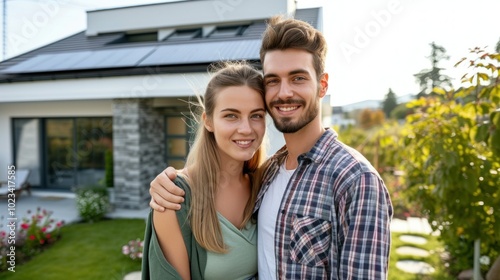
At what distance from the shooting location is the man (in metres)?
1.33

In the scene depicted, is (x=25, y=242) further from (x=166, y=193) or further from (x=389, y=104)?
(x=389, y=104)

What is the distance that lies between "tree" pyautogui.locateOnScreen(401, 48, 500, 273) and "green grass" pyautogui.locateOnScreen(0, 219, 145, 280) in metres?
3.94

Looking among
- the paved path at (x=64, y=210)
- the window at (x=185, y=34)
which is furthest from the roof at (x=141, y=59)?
the paved path at (x=64, y=210)

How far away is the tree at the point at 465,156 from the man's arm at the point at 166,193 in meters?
2.28

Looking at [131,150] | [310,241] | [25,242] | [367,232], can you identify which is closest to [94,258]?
[25,242]

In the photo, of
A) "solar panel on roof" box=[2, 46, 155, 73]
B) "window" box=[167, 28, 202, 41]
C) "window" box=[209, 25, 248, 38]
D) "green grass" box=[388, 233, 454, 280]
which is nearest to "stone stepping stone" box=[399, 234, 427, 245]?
"green grass" box=[388, 233, 454, 280]

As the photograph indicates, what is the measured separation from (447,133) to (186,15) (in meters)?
9.59

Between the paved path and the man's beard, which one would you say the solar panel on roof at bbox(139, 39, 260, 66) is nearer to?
the paved path

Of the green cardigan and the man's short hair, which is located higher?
the man's short hair

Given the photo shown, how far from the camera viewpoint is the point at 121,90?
7281mm

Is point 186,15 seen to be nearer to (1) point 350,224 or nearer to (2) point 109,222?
(2) point 109,222

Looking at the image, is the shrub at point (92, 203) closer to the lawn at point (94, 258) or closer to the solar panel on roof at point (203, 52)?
the lawn at point (94, 258)

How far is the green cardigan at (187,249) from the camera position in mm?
1645

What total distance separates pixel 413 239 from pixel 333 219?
17.8ft
